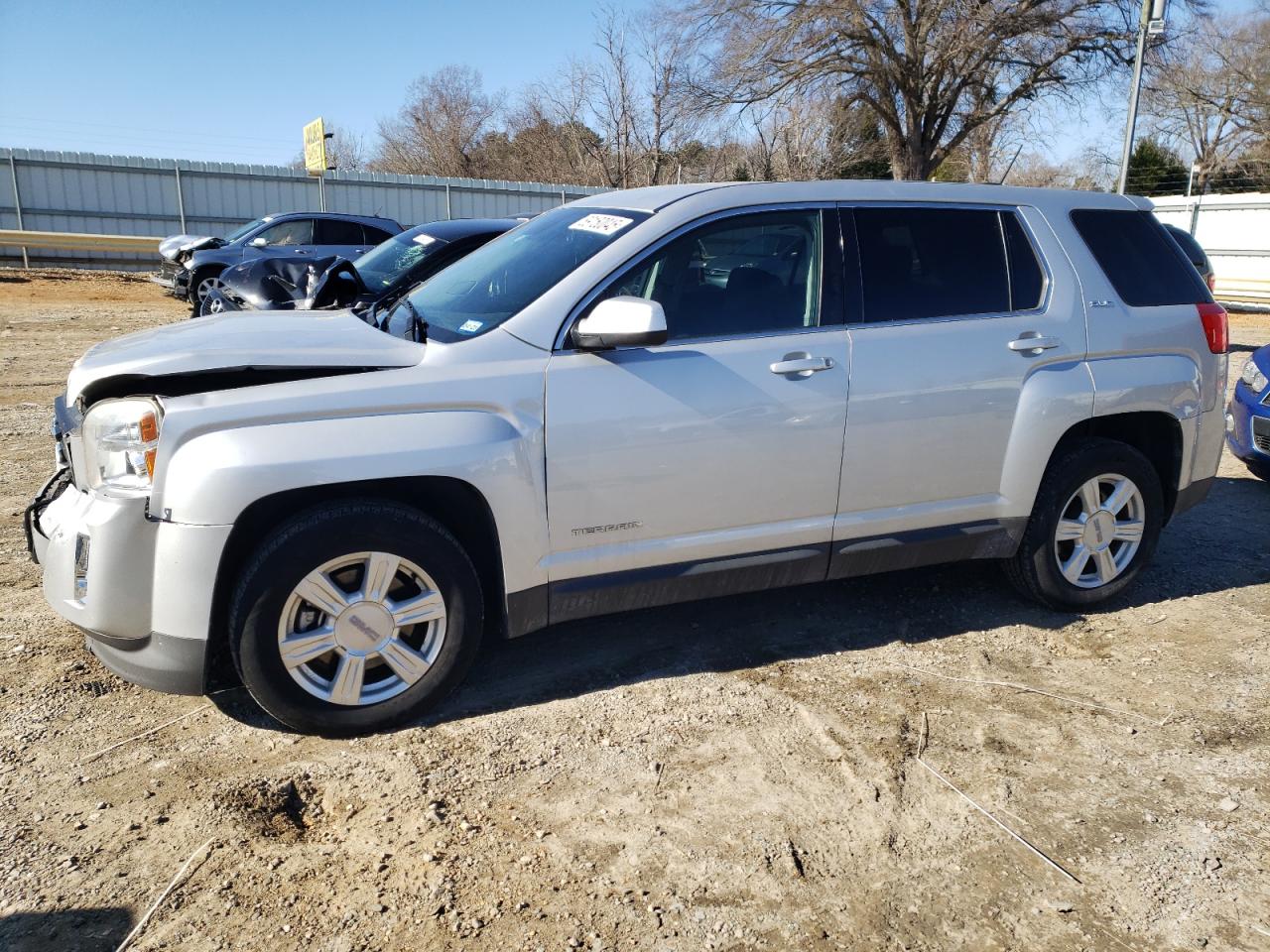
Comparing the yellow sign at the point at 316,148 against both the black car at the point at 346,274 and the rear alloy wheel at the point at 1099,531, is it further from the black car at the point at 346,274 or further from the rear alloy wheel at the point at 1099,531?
the rear alloy wheel at the point at 1099,531

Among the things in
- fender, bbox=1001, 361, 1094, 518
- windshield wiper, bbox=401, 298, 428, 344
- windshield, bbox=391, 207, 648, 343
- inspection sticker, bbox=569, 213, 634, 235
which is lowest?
fender, bbox=1001, 361, 1094, 518

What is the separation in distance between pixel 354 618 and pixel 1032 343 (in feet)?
9.85

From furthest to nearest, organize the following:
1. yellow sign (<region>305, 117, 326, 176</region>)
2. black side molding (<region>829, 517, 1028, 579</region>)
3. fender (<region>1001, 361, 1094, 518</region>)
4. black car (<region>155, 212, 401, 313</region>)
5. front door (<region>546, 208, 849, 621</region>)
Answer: yellow sign (<region>305, 117, 326, 176</region>)
black car (<region>155, 212, 401, 313</region>)
fender (<region>1001, 361, 1094, 518</region>)
black side molding (<region>829, 517, 1028, 579</region>)
front door (<region>546, 208, 849, 621</region>)

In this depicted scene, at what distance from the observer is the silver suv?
3.19 meters

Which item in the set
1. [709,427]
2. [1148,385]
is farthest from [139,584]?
[1148,385]

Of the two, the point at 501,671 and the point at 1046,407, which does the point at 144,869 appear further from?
the point at 1046,407

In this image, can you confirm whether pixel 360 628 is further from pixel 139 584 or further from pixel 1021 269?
pixel 1021 269

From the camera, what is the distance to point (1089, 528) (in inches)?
182

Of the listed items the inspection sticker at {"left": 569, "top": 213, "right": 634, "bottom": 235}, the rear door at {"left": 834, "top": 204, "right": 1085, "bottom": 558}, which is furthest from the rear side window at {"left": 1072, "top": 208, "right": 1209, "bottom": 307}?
the inspection sticker at {"left": 569, "top": 213, "right": 634, "bottom": 235}

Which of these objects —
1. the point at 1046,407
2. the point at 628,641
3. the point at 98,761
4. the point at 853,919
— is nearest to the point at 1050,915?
the point at 853,919

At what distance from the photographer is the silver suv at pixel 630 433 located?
3.19 m

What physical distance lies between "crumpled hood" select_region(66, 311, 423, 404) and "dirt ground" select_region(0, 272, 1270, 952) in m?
1.26

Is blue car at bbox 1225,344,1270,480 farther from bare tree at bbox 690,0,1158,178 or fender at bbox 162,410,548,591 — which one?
bare tree at bbox 690,0,1158,178

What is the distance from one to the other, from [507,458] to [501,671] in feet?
3.41
